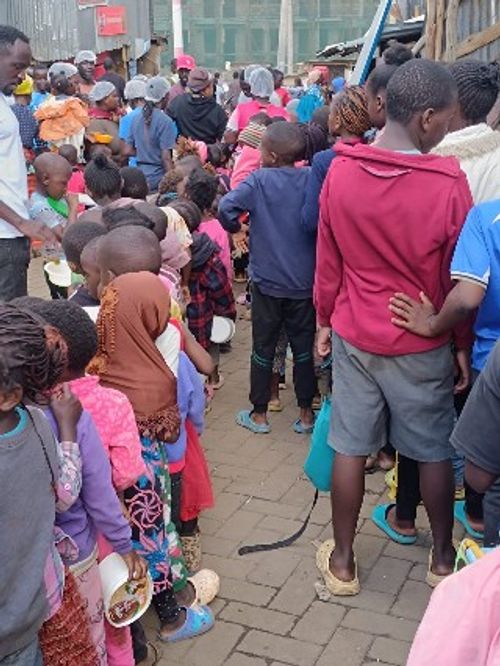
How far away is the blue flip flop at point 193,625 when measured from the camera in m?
3.38

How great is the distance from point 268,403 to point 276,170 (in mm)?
1377

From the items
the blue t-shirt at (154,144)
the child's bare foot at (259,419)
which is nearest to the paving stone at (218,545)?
the child's bare foot at (259,419)

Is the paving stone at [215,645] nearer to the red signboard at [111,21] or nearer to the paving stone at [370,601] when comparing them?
the paving stone at [370,601]

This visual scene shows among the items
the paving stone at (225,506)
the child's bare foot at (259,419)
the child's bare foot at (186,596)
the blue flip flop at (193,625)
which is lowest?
the child's bare foot at (259,419)

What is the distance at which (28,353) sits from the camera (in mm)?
2146

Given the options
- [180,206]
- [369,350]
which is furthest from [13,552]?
[180,206]

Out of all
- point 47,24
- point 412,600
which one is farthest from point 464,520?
point 47,24

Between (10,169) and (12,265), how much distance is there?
20.3 inches

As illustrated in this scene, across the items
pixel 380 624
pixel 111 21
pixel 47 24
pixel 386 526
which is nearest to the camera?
pixel 380 624

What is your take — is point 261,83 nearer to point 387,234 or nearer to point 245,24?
point 387,234

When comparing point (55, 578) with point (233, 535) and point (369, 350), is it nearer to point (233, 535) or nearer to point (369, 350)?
point (369, 350)

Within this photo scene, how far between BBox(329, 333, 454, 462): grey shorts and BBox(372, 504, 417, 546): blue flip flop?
629 millimetres

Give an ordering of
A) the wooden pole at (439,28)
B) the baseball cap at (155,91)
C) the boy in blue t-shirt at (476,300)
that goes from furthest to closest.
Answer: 1. the baseball cap at (155,91)
2. the wooden pole at (439,28)
3. the boy in blue t-shirt at (476,300)

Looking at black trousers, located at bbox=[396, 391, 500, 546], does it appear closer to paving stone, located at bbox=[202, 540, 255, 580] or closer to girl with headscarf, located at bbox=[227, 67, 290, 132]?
paving stone, located at bbox=[202, 540, 255, 580]
